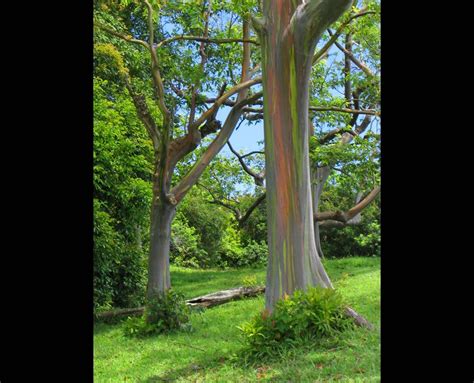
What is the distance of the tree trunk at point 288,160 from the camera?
3752mm

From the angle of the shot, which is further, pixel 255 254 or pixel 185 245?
pixel 255 254

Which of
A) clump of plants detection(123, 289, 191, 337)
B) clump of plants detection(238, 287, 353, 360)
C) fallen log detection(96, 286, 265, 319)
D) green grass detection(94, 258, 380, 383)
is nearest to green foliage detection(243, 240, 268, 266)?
fallen log detection(96, 286, 265, 319)

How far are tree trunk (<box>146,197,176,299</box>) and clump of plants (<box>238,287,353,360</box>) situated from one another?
180cm

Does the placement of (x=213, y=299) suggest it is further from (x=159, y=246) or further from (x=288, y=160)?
(x=288, y=160)

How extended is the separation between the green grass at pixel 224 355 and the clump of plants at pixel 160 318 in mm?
123

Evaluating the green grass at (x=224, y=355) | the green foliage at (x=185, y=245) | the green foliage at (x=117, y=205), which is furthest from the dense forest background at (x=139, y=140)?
the green foliage at (x=185, y=245)

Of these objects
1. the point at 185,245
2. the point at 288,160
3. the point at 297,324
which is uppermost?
the point at 288,160

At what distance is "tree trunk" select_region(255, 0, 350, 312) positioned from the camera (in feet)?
12.3

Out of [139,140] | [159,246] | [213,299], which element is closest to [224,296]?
[213,299]

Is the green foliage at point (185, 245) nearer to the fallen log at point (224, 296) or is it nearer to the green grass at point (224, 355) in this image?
the fallen log at point (224, 296)

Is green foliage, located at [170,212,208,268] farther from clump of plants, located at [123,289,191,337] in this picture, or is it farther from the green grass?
clump of plants, located at [123,289,191,337]

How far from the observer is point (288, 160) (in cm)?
384

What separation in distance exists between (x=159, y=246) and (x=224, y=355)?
5.50 feet

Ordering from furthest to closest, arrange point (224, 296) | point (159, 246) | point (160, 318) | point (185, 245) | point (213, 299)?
point (185, 245) < point (224, 296) < point (213, 299) < point (159, 246) < point (160, 318)
